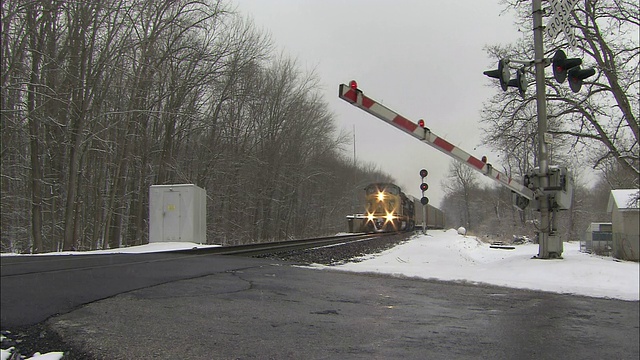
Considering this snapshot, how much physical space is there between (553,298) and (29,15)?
13.9m

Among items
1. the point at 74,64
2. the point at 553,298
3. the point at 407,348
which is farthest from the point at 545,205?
the point at 74,64

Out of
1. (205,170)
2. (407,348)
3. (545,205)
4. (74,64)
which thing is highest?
(74,64)

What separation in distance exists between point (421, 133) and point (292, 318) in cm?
388

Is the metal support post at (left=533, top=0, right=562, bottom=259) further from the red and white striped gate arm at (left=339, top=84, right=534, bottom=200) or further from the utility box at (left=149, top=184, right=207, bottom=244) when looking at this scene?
the utility box at (left=149, top=184, right=207, bottom=244)

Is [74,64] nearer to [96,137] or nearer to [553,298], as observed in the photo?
[96,137]

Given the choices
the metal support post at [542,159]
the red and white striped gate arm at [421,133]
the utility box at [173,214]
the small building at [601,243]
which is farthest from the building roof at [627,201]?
the utility box at [173,214]

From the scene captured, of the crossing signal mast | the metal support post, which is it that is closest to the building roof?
the crossing signal mast

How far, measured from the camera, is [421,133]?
663cm

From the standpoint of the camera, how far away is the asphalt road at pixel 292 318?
3.04m

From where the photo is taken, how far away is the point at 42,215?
16094 mm

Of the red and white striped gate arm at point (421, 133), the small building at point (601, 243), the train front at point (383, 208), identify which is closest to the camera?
the small building at point (601, 243)

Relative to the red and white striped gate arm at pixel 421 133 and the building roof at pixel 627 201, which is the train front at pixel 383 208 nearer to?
the building roof at pixel 627 201

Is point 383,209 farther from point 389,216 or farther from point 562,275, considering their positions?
point 562,275

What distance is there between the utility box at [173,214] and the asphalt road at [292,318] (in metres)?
5.89
